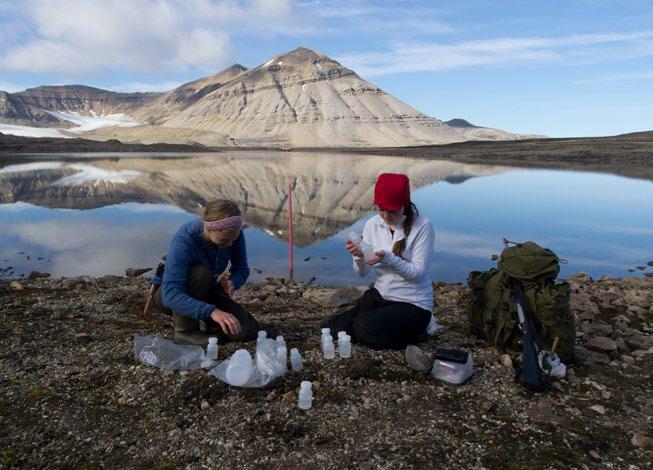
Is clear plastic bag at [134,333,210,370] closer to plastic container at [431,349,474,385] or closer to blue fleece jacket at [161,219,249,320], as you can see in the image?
blue fleece jacket at [161,219,249,320]

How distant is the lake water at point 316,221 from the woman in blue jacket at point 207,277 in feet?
16.1

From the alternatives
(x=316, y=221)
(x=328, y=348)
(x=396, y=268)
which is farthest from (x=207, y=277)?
(x=316, y=221)

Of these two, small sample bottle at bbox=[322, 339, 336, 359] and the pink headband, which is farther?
small sample bottle at bbox=[322, 339, 336, 359]

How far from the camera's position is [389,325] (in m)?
5.92

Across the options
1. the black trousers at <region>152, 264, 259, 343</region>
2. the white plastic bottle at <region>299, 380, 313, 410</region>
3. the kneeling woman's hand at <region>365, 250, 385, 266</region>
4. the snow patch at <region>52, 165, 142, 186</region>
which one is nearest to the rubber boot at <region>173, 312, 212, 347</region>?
the black trousers at <region>152, 264, 259, 343</region>

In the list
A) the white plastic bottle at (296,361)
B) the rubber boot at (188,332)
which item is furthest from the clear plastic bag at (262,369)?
the rubber boot at (188,332)

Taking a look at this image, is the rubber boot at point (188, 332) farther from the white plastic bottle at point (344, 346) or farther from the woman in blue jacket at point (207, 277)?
the white plastic bottle at point (344, 346)

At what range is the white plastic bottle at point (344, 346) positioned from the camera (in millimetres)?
5762

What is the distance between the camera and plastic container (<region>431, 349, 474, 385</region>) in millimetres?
5289

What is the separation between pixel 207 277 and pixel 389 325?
210cm

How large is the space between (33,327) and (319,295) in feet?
14.4

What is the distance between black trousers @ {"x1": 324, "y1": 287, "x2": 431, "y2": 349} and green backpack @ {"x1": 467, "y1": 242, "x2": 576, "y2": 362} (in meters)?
0.79

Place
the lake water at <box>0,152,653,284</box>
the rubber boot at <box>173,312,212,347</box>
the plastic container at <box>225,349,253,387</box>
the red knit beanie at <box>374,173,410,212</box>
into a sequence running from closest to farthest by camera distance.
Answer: the plastic container at <box>225,349,253,387</box> < the red knit beanie at <box>374,173,410,212</box> < the rubber boot at <box>173,312,212,347</box> < the lake water at <box>0,152,653,284</box>

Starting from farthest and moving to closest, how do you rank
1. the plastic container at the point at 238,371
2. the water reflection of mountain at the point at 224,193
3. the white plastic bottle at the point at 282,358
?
the water reflection of mountain at the point at 224,193 < the white plastic bottle at the point at 282,358 < the plastic container at the point at 238,371
